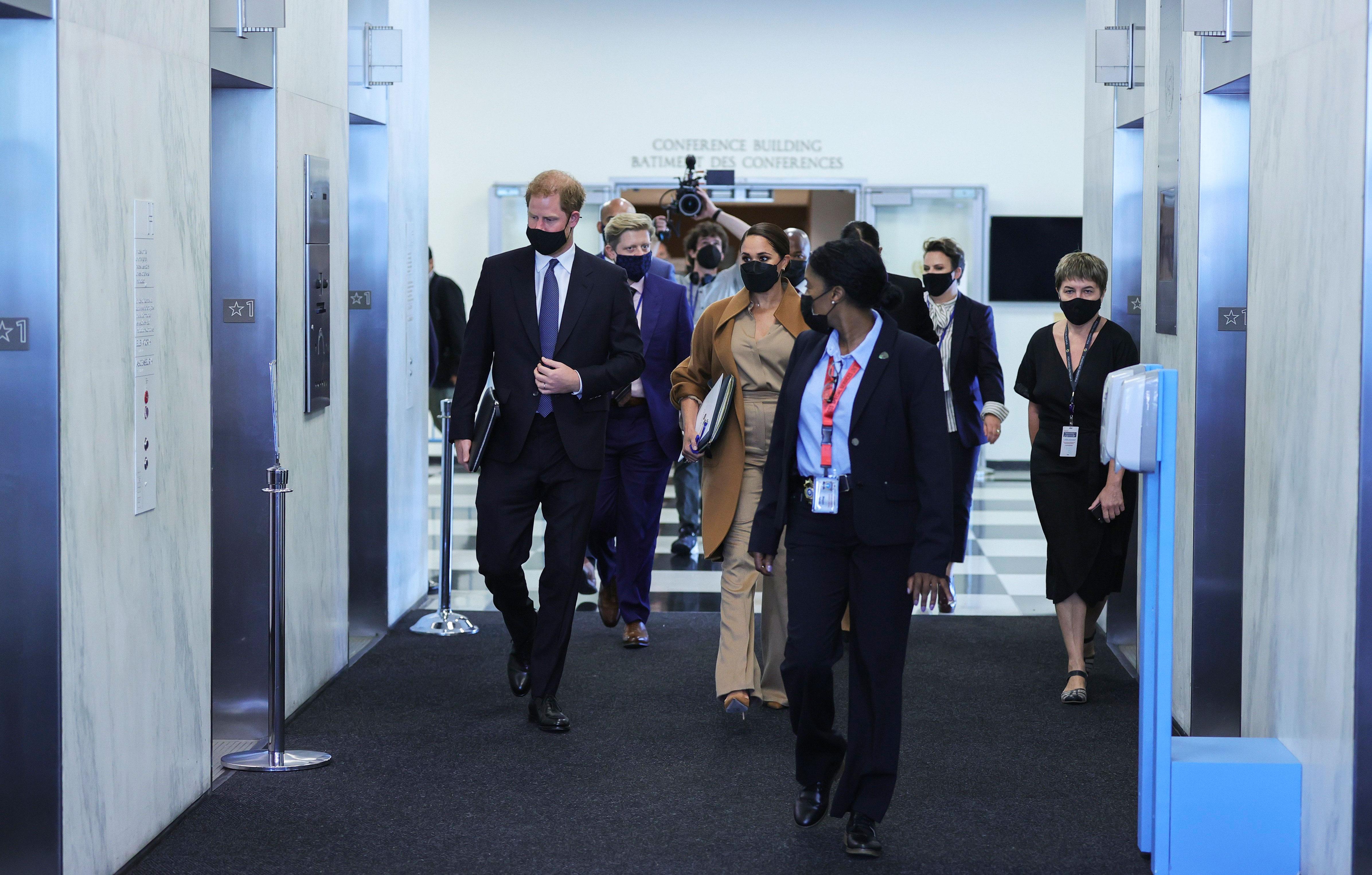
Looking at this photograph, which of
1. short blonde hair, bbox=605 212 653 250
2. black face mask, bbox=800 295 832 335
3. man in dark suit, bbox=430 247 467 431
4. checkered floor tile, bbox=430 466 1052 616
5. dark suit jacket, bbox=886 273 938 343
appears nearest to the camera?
black face mask, bbox=800 295 832 335

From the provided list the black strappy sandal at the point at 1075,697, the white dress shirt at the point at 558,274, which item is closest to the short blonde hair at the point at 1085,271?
the black strappy sandal at the point at 1075,697

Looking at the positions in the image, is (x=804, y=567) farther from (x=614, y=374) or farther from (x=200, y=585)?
(x=200, y=585)

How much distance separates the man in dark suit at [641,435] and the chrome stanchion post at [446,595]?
0.67 m

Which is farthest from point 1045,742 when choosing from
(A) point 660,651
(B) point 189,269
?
(B) point 189,269

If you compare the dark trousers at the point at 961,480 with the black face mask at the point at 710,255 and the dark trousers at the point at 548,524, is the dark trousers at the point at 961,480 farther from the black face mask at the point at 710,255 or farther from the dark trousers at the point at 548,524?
the black face mask at the point at 710,255

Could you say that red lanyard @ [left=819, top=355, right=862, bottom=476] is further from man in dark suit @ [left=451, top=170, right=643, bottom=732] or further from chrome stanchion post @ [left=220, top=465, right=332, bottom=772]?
chrome stanchion post @ [left=220, top=465, right=332, bottom=772]

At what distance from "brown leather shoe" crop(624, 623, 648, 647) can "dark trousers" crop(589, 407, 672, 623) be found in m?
0.22

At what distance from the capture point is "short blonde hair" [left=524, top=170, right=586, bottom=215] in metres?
4.52

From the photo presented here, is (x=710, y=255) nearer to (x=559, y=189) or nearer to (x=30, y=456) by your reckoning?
(x=559, y=189)

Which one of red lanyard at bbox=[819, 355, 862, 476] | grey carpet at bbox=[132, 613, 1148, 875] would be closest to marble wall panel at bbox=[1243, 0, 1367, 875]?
grey carpet at bbox=[132, 613, 1148, 875]

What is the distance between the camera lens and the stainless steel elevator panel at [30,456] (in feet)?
9.82

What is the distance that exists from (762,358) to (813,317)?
1162mm

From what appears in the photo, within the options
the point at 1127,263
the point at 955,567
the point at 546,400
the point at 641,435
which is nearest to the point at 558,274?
the point at 546,400

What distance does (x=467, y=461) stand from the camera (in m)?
4.45
